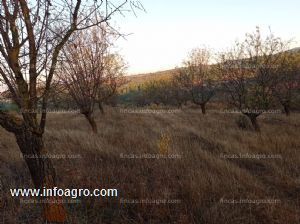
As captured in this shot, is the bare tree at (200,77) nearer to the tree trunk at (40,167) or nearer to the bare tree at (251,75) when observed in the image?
the bare tree at (251,75)

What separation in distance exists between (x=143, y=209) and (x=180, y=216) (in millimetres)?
535

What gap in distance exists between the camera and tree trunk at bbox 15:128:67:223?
9.40ft

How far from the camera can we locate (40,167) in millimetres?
2930

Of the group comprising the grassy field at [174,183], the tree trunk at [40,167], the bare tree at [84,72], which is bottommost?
the grassy field at [174,183]

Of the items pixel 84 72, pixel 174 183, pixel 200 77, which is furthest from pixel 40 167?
pixel 200 77

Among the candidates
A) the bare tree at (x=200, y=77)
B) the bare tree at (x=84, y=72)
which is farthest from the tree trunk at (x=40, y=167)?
the bare tree at (x=200, y=77)

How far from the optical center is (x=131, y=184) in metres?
4.39

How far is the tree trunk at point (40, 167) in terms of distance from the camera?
287 cm

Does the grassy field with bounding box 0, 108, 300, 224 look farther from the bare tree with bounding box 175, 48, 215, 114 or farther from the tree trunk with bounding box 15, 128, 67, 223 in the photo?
the bare tree with bounding box 175, 48, 215, 114

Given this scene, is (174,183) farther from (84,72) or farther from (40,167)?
(84,72)

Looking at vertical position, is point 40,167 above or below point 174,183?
above

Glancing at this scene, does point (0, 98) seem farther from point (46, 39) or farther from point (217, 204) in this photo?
point (217, 204)

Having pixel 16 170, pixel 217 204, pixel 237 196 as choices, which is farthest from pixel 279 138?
pixel 16 170

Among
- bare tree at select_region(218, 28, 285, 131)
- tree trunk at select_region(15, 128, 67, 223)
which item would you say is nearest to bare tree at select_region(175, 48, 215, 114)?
bare tree at select_region(218, 28, 285, 131)
